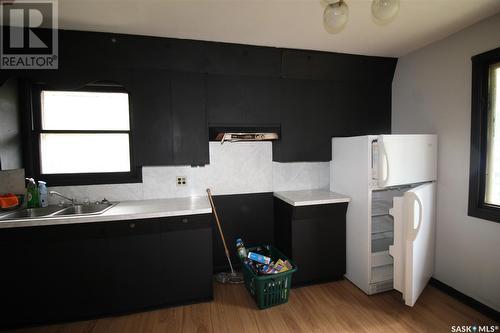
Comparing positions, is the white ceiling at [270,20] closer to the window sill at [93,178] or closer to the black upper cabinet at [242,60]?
the black upper cabinet at [242,60]

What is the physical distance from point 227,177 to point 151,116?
0.95 m

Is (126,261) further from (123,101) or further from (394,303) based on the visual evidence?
(394,303)

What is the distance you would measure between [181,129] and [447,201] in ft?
8.31

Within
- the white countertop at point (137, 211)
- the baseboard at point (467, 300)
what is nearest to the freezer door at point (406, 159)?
the baseboard at point (467, 300)

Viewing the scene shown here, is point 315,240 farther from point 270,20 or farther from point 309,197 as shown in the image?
point 270,20

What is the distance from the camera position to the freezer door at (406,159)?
6.53ft

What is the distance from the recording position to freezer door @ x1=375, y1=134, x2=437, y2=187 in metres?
1.99

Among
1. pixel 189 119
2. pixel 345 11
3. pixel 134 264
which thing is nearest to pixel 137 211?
pixel 134 264

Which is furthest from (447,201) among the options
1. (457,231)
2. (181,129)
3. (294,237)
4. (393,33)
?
(181,129)

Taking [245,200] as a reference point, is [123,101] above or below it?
above

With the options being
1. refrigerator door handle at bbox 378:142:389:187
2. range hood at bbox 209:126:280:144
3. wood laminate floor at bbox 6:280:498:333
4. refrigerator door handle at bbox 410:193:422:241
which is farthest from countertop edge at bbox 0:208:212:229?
refrigerator door handle at bbox 410:193:422:241

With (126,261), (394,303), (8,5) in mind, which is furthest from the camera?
(394,303)

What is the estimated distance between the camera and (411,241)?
5.97ft

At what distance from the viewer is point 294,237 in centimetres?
227
